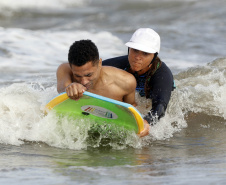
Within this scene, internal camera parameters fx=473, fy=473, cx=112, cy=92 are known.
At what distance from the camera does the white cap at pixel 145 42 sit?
5.18m

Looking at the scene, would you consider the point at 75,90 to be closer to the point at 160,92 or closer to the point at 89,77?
the point at 89,77

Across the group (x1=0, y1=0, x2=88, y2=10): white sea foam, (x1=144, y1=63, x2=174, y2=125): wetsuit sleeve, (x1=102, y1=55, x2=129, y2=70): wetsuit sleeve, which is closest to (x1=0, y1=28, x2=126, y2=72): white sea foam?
(x1=0, y1=0, x2=88, y2=10): white sea foam

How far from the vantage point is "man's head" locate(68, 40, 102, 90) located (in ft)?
14.2

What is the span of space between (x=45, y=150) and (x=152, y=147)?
3.70ft

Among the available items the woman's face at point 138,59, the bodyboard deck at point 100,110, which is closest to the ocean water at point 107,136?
the bodyboard deck at point 100,110

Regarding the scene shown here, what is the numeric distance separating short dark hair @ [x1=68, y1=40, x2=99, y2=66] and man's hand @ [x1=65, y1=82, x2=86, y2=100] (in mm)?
203

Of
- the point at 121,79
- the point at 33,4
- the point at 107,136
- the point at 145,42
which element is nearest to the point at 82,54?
the point at 121,79

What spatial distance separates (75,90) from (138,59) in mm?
1205

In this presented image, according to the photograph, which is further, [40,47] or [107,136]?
[40,47]

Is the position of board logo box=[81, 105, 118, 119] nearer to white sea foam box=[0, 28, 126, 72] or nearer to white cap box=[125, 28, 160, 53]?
white cap box=[125, 28, 160, 53]

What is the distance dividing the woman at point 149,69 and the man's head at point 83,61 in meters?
0.80

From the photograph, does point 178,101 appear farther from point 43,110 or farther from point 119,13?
point 119,13

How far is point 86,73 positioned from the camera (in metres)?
4.43

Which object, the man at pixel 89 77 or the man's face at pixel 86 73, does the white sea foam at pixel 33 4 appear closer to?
the man at pixel 89 77
